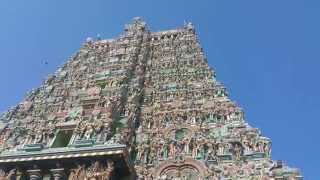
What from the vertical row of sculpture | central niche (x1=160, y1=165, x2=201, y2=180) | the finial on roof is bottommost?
central niche (x1=160, y1=165, x2=201, y2=180)

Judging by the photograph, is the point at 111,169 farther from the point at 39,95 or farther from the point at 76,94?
the point at 39,95

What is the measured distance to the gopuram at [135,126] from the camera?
13.2 m

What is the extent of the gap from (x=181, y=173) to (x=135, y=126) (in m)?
3.02

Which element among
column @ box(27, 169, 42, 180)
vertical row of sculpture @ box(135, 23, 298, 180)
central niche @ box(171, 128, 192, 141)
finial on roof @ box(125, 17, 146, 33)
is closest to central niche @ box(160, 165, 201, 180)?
vertical row of sculpture @ box(135, 23, 298, 180)

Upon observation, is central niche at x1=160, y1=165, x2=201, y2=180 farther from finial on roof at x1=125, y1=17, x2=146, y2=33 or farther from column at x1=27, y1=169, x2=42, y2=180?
finial on roof at x1=125, y1=17, x2=146, y2=33

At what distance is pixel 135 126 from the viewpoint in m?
16.1

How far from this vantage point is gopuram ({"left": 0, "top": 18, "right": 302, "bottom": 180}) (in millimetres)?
13164

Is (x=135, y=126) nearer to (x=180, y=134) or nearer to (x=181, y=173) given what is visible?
(x=180, y=134)

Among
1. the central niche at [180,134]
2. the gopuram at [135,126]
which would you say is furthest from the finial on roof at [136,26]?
the central niche at [180,134]

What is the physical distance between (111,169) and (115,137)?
1.44 m

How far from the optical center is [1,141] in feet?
53.5

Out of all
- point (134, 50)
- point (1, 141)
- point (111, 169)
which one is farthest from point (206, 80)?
point (1, 141)

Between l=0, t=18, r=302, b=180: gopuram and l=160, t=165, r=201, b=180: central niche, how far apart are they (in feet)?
0.09

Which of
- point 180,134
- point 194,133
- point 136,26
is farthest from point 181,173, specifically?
point 136,26
